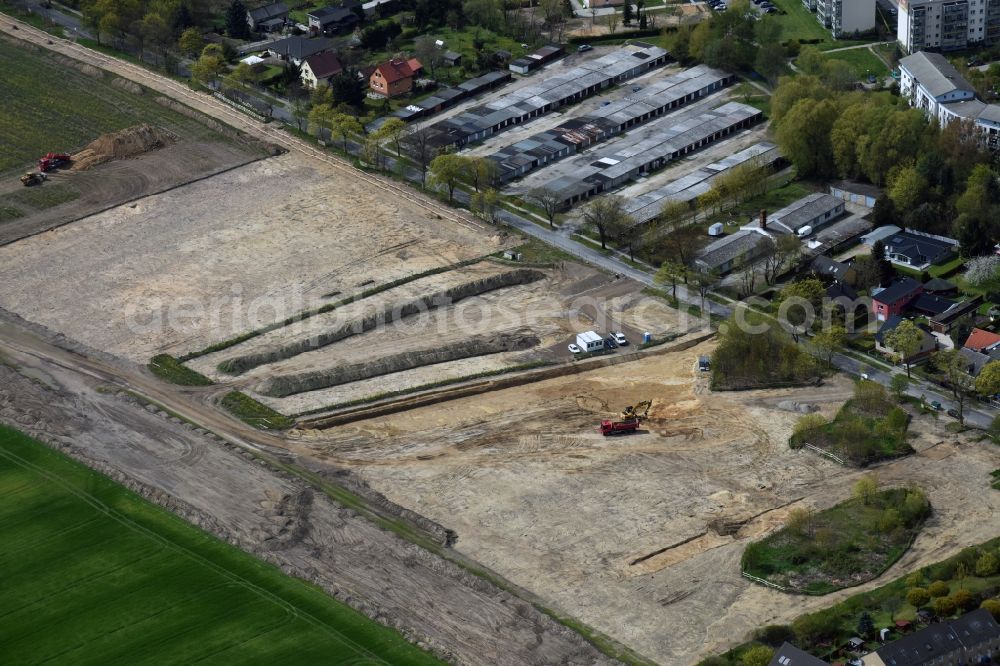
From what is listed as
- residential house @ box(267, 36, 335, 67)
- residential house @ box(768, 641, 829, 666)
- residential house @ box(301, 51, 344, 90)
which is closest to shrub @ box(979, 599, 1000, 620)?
residential house @ box(768, 641, 829, 666)

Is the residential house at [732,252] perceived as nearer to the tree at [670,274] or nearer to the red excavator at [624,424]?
the tree at [670,274]

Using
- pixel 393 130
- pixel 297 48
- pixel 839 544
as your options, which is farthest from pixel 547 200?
pixel 839 544

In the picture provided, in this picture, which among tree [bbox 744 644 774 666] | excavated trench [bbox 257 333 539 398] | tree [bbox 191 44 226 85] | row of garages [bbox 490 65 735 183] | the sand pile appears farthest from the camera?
tree [bbox 191 44 226 85]

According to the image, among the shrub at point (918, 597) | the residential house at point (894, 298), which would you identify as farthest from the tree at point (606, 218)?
the shrub at point (918, 597)

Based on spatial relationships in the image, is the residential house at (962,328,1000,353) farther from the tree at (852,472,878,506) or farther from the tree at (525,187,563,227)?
the tree at (525,187,563,227)

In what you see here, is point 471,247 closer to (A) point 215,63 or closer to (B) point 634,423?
(B) point 634,423

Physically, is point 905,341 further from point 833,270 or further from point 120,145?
point 120,145

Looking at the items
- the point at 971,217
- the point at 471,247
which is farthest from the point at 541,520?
the point at 971,217
